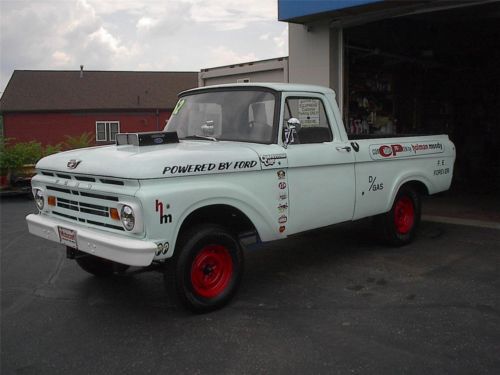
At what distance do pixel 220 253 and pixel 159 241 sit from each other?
2.57ft

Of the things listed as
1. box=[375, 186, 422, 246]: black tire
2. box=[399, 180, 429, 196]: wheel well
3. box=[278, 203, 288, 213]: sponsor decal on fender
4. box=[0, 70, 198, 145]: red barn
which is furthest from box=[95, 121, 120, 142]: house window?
box=[278, 203, 288, 213]: sponsor decal on fender

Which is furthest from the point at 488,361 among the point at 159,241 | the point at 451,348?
the point at 159,241

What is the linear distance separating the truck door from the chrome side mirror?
74 millimetres

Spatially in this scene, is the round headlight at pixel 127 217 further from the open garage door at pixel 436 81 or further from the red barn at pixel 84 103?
the red barn at pixel 84 103

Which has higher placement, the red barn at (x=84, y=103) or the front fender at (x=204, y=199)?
the red barn at (x=84, y=103)

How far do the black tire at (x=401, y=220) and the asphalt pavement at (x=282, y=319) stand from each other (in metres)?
0.18

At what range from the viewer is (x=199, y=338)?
158 inches

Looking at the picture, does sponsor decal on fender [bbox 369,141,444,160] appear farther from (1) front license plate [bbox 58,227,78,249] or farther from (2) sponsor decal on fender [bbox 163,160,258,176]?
(1) front license plate [bbox 58,227,78,249]

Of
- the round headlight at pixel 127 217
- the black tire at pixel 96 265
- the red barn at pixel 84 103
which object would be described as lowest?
the black tire at pixel 96 265

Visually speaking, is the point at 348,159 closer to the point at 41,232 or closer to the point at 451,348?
the point at 451,348

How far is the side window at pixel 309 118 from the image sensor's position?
5254 mm

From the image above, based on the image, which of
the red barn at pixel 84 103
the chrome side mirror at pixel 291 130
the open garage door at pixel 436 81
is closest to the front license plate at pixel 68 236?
the chrome side mirror at pixel 291 130

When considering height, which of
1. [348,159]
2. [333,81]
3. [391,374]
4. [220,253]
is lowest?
[391,374]

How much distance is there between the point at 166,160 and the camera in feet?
13.4
